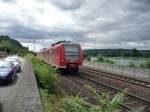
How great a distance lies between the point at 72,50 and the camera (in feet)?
106

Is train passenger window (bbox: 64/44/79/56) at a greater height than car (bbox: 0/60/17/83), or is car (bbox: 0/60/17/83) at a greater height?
train passenger window (bbox: 64/44/79/56)

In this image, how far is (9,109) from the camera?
9.84 m

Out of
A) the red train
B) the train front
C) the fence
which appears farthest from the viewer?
the train front

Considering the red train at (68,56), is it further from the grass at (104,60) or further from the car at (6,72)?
the grass at (104,60)

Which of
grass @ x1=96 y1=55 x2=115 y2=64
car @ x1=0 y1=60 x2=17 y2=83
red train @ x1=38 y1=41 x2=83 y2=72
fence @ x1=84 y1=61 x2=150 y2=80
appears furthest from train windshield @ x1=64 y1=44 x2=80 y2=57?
grass @ x1=96 y1=55 x2=115 y2=64

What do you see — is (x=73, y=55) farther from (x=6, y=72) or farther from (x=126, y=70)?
(x=6, y=72)

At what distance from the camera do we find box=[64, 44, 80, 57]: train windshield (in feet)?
105

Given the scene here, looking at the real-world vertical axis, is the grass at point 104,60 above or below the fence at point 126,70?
above

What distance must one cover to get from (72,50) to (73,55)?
0.52 metres

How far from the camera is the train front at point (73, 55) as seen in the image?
104 ft

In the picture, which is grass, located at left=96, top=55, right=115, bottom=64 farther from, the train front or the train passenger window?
the train passenger window

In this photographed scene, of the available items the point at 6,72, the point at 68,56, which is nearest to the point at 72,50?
the point at 68,56

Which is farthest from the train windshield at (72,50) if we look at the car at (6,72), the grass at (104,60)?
the grass at (104,60)

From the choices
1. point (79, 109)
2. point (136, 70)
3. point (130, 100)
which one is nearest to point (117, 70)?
point (136, 70)
